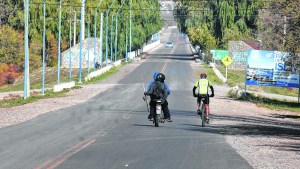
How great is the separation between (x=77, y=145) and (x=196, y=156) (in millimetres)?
3254

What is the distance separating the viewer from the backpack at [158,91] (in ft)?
69.6

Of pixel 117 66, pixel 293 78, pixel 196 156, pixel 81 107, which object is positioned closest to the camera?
pixel 196 156

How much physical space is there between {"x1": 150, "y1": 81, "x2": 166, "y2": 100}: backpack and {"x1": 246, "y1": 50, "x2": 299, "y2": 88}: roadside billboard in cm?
2330

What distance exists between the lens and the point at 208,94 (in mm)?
22812

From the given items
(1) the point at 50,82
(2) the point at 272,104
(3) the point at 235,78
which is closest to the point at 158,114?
(2) the point at 272,104

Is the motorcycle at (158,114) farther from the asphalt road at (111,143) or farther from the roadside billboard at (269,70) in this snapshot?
the roadside billboard at (269,70)

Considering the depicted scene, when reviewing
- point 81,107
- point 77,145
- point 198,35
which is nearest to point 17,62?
point 198,35

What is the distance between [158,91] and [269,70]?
24.2 metres

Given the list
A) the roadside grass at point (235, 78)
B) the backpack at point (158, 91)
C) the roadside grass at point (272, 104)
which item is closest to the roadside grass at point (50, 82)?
the roadside grass at point (235, 78)

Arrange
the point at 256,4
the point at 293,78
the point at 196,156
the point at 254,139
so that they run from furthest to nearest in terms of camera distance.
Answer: the point at 256,4 → the point at 293,78 → the point at 254,139 → the point at 196,156

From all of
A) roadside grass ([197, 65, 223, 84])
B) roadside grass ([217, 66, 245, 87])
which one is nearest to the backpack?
roadside grass ([217, 66, 245, 87])

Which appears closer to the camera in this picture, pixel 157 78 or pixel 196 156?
pixel 196 156

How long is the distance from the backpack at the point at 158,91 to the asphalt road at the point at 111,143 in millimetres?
1030

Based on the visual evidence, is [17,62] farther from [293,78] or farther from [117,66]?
[293,78]
